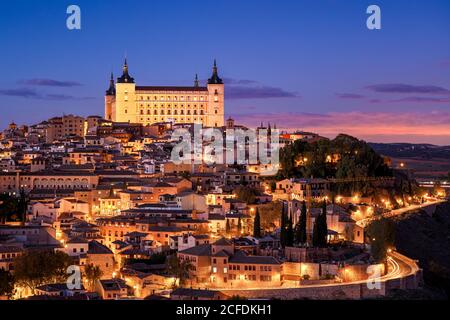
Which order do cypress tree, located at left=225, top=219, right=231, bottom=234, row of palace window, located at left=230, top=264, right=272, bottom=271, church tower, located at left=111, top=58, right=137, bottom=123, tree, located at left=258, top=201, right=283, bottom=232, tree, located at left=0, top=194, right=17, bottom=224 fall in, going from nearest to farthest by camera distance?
row of palace window, located at left=230, top=264, right=272, bottom=271
cypress tree, located at left=225, top=219, right=231, bottom=234
tree, located at left=258, top=201, right=283, bottom=232
tree, located at left=0, top=194, right=17, bottom=224
church tower, located at left=111, top=58, right=137, bottom=123

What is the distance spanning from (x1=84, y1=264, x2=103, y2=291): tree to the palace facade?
33.4m

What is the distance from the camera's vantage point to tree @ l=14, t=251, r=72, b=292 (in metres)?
21.5

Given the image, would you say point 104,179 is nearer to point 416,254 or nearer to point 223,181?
point 223,181

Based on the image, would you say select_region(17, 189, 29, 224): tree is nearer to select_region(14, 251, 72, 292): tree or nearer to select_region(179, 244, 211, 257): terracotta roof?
select_region(14, 251, 72, 292): tree

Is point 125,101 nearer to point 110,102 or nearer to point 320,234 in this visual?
point 110,102

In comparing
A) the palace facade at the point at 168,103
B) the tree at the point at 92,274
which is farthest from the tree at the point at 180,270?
the palace facade at the point at 168,103

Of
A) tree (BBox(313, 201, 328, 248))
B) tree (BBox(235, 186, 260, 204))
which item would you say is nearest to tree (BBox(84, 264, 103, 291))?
tree (BBox(313, 201, 328, 248))

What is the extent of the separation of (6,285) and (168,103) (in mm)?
35704

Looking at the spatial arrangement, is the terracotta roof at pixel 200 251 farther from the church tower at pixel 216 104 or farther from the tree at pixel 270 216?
the church tower at pixel 216 104

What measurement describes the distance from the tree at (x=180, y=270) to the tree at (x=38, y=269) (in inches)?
103

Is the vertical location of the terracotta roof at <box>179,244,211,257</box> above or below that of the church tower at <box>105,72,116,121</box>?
below

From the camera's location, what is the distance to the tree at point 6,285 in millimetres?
20766

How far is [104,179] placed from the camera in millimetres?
34062
